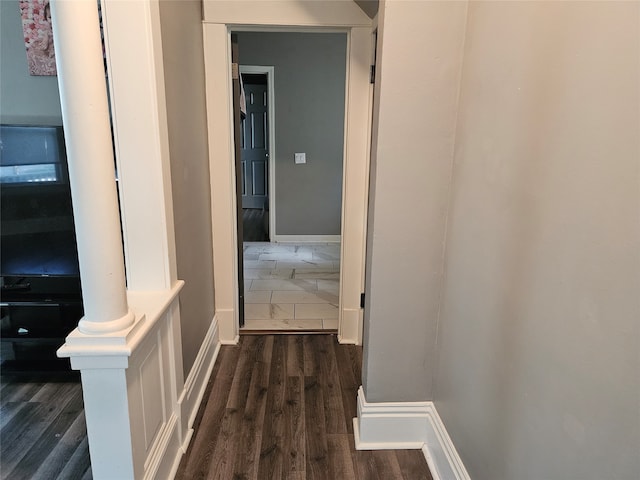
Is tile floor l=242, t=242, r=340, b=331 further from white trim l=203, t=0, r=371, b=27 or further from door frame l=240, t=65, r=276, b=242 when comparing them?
white trim l=203, t=0, r=371, b=27

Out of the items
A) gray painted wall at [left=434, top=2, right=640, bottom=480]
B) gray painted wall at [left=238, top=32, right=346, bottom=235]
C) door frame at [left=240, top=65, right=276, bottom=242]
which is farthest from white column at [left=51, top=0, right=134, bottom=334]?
gray painted wall at [left=238, top=32, right=346, bottom=235]

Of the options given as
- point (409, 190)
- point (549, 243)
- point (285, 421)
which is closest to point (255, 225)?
point (285, 421)

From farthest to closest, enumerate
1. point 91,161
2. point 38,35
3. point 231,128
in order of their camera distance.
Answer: point 231,128, point 38,35, point 91,161

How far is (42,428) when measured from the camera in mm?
2066

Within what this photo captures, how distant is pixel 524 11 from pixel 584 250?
69 centimetres

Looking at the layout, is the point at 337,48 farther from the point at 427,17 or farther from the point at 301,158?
the point at 427,17

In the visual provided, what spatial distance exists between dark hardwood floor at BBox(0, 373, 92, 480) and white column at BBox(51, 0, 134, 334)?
0.98 m

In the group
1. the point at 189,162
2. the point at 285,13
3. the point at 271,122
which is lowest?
the point at 189,162

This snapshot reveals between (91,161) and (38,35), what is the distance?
1757 mm

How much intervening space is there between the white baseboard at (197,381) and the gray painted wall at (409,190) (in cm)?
84

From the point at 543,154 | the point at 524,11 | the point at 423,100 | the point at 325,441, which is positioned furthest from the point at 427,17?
the point at 325,441

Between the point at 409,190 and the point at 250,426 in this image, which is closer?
the point at 409,190

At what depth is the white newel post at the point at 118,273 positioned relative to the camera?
1.16 m

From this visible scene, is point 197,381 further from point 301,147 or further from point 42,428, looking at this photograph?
point 301,147
